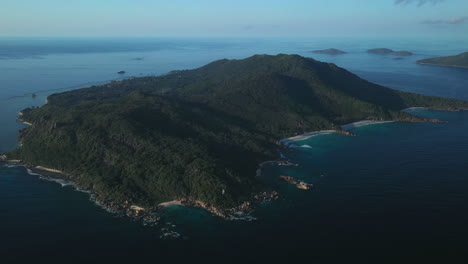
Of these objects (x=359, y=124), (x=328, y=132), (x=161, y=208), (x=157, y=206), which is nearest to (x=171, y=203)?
(x=161, y=208)

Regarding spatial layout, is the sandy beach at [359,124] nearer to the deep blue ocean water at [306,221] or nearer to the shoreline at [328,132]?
the shoreline at [328,132]

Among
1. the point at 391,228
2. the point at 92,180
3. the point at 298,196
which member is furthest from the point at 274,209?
the point at 92,180

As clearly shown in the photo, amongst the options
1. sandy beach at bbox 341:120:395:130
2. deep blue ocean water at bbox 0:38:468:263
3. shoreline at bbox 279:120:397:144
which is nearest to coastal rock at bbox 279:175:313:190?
deep blue ocean water at bbox 0:38:468:263

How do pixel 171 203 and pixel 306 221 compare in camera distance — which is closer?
pixel 306 221

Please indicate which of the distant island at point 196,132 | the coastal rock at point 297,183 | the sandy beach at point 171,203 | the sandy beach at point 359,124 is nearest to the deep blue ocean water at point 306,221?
the coastal rock at point 297,183

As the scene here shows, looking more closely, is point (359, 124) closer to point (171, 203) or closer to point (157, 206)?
point (171, 203)

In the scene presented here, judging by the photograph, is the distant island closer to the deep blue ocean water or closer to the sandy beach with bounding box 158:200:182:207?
the sandy beach with bounding box 158:200:182:207

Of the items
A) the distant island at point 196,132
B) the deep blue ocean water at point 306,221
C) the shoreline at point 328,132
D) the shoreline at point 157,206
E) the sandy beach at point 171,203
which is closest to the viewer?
the deep blue ocean water at point 306,221

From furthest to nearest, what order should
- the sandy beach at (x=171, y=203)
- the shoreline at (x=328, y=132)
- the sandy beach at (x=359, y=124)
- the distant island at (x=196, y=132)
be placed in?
1. the sandy beach at (x=359, y=124)
2. the shoreline at (x=328, y=132)
3. the distant island at (x=196, y=132)
4. the sandy beach at (x=171, y=203)
